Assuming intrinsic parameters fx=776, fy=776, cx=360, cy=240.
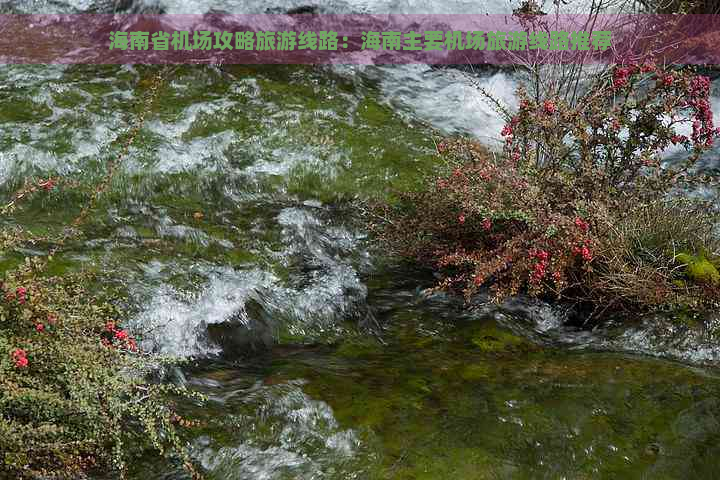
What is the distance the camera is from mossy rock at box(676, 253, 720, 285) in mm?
4301

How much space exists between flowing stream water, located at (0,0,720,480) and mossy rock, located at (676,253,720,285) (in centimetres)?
26

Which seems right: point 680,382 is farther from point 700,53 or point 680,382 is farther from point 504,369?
point 700,53

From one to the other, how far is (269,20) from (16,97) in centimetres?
309

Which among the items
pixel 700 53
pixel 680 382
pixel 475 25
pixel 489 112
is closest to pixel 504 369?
pixel 680 382

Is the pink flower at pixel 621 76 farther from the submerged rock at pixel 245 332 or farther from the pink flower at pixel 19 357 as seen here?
the pink flower at pixel 19 357

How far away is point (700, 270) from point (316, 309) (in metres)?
2.16

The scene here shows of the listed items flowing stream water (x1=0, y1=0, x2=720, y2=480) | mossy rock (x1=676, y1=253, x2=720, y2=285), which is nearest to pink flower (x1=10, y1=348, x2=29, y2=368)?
flowing stream water (x1=0, y1=0, x2=720, y2=480)

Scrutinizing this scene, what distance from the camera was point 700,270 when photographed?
14.2 feet

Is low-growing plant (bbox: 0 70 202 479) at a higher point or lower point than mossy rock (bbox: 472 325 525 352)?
higher

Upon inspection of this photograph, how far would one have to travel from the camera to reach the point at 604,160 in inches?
193

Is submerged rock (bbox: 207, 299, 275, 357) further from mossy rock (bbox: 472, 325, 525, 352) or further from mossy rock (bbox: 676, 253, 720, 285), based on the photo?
mossy rock (bbox: 676, 253, 720, 285)

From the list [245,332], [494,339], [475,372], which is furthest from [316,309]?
[475,372]

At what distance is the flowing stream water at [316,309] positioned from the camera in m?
3.04

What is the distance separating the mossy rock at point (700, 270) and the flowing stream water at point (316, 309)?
0.26 meters
